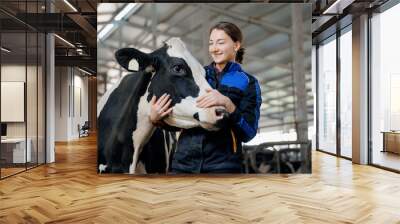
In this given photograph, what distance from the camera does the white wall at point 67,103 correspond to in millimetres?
15625

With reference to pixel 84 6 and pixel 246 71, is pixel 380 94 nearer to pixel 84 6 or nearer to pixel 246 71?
pixel 246 71

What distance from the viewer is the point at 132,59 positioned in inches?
248

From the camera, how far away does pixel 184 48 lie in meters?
6.27

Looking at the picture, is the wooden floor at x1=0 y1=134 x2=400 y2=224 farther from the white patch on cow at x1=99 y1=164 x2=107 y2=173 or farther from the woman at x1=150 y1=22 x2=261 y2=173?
the woman at x1=150 y1=22 x2=261 y2=173

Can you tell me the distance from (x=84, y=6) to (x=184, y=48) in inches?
139

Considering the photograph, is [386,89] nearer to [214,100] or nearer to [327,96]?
[327,96]

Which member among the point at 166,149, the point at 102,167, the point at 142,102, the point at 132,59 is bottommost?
the point at 102,167

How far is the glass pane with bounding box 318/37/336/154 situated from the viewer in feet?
32.9

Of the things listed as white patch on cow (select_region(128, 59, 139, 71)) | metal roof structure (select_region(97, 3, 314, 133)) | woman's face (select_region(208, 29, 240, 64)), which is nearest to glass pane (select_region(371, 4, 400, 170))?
metal roof structure (select_region(97, 3, 314, 133))

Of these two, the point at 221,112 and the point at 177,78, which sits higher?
the point at 177,78

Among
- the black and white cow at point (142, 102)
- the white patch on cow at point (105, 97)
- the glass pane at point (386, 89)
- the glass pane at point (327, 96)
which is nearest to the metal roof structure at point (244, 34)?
the white patch on cow at point (105, 97)

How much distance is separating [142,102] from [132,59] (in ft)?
2.31

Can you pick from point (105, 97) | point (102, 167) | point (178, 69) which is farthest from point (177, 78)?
point (102, 167)

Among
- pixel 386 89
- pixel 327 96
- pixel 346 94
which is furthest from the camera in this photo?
pixel 327 96
